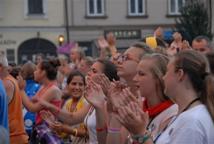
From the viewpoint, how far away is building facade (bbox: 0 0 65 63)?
31.7m

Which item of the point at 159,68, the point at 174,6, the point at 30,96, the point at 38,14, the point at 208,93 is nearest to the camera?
the point at 208,93

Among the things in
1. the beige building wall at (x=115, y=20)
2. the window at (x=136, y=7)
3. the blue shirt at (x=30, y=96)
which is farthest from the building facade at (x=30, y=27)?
the blue shirt at (x=30, y=96)

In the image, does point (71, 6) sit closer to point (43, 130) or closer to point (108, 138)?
point (43, 130)

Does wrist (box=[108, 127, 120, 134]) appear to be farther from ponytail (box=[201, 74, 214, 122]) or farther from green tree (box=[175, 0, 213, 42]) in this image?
green tree (box=[175, 0, 213, 42])

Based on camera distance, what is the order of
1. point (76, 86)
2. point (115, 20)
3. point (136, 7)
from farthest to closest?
1. point (136, 7)
2. point (115, 20)
3. point (76, 86)

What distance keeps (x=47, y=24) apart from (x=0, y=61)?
84.4 feet

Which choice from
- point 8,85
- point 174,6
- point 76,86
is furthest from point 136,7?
point 8,85

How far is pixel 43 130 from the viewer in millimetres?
7582

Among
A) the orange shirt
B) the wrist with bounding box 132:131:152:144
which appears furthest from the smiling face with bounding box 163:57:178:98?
the orange shirt

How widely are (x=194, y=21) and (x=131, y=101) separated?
1028 inches

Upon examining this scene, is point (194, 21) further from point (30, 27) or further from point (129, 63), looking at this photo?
point (129, 63)

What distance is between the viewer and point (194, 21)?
29.2m

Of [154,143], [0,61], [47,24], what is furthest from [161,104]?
[47,24]

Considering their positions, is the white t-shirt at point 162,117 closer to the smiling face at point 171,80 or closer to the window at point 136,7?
the smiling face at point 171,80
